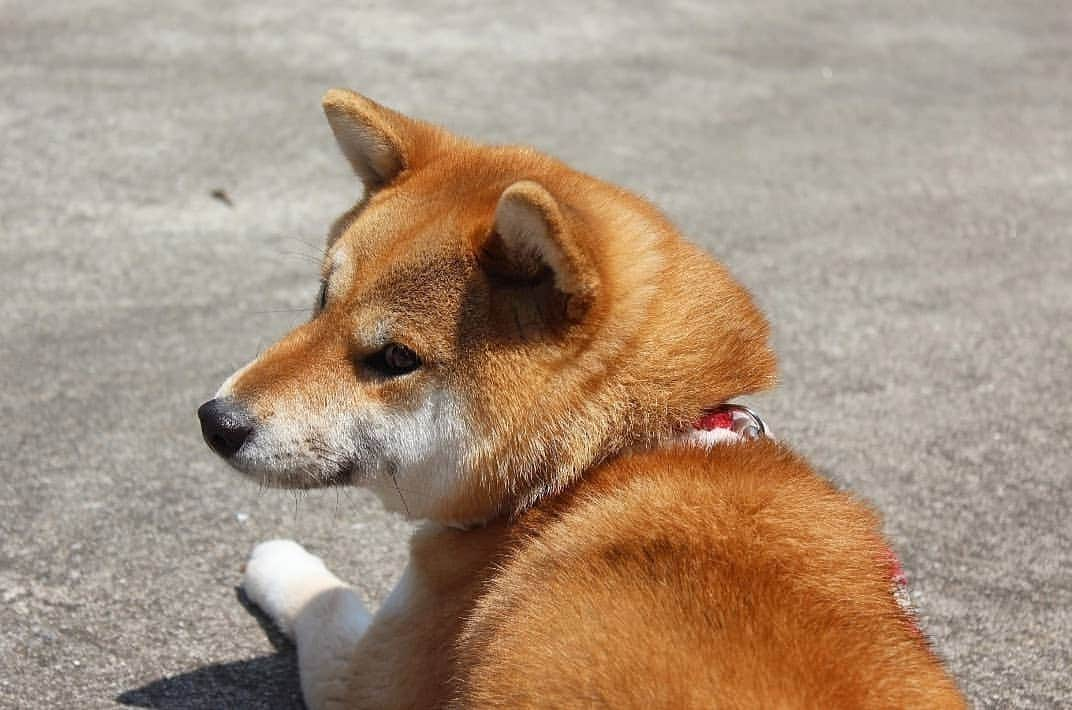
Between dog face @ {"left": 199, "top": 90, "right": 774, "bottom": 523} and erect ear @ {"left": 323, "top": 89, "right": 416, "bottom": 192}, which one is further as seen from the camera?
erect ear @ {"left": 323, "top": 89, "right": 416, "bottom": 192}

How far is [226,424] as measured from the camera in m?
3.25

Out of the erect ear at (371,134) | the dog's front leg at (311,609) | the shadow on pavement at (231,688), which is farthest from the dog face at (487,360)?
the shadow on pavement at (231,688)

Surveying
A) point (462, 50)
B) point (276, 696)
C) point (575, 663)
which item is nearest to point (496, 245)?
point (575, 663)

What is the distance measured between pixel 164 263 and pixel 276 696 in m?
3.69

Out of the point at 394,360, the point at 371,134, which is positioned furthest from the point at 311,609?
the point at 371,134

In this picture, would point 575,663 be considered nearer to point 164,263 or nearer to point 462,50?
point 164,263

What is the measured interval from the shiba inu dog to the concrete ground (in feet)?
3.14

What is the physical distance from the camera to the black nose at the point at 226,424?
325 cm

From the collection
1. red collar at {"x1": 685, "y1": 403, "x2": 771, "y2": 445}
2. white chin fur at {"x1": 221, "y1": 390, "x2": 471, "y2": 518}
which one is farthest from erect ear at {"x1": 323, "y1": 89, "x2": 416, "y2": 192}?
red collar at {"x1": 685, "y1": 403, "x2": 771, "y2": 445}

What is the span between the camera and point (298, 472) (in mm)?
3328

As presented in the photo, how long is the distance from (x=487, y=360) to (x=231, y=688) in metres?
1.44

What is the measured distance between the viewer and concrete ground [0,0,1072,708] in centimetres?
439

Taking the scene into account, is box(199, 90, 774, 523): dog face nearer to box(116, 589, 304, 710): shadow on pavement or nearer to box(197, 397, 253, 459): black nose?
box(197, 397, 253, 459): black nose

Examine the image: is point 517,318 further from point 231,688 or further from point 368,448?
point 231,688
